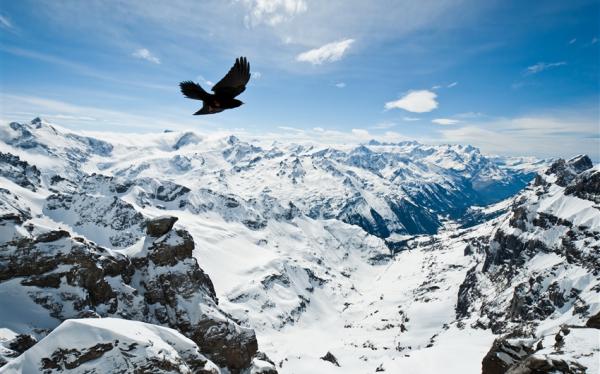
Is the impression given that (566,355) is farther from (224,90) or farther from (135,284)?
(135,284)

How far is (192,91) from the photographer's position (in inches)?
468

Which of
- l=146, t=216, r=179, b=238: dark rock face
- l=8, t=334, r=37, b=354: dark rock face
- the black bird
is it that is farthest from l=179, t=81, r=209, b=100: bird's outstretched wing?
l=146, t=216, r=179, b=238: dark rock face

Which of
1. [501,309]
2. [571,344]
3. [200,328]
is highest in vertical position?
[571,344]

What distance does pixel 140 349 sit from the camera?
38406mm

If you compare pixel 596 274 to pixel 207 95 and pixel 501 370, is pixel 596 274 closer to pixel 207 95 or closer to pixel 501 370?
pixel 501 370

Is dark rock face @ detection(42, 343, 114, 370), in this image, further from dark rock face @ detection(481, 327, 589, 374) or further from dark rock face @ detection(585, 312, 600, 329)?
dark rock face @ detection(585, 312, 600, 329)

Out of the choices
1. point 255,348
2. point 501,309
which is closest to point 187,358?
point 255,348

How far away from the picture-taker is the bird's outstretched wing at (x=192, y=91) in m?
11.7

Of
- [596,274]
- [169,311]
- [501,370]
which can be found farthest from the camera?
[596,274]

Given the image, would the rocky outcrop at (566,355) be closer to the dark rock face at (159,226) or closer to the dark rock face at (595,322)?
the dark rock face at (595,322)

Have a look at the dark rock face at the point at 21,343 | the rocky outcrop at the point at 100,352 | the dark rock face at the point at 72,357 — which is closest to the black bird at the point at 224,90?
the rocky outcrop at the point at 100,352

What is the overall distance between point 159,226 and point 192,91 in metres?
66.7

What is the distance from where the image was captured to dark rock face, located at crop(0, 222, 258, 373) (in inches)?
2101

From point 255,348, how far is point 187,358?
25.9 m
